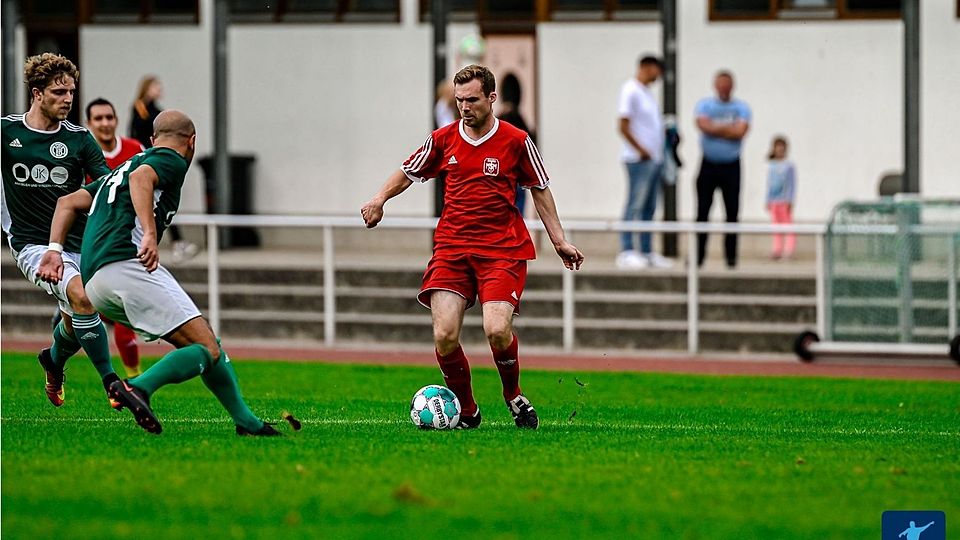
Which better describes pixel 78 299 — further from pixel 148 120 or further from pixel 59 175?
pixel 148 120

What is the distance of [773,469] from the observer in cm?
878

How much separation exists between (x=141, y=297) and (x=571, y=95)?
1490cm

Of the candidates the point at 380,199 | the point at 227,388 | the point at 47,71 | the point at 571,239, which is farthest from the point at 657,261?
the point at 227,388

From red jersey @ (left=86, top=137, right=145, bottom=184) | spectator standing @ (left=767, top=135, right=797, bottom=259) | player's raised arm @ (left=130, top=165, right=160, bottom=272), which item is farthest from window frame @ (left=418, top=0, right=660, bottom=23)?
player's raised arm @ (left=130, top=165, right=160, bottom=272)

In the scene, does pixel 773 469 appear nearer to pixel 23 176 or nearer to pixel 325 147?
pixel 23 176

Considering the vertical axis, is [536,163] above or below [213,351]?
above

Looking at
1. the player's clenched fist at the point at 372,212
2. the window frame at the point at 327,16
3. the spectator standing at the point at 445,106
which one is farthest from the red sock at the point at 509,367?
the window frame at the point at 327,16

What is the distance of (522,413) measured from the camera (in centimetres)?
1041

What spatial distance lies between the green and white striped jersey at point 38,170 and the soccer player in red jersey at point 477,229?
6.15ft

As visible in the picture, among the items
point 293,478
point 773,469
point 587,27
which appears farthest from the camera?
point 587,27

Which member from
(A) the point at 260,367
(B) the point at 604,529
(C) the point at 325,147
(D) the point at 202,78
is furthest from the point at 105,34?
(B) the point at 604,529

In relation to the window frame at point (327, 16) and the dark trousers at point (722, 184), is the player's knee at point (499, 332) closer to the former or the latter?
the dark trousers at point (722, 184)

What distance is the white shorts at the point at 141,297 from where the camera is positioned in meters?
9.05

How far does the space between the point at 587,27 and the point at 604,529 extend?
1679 centimetres
